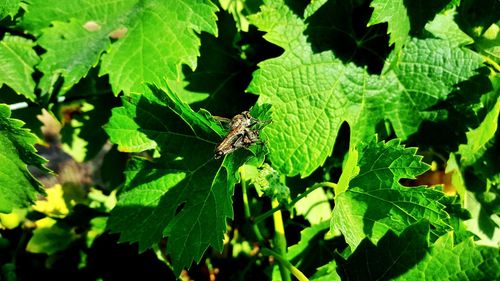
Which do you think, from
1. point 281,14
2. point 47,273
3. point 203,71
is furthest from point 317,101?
point 47,273

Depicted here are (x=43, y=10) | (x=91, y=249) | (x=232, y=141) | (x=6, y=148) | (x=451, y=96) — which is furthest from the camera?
(x=91, y=249)

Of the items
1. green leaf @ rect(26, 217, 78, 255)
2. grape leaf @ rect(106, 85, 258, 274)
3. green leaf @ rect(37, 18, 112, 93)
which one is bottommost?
green leaf @ rect(26, 217, 78, 255)

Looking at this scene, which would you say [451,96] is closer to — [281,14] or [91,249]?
[281,14]

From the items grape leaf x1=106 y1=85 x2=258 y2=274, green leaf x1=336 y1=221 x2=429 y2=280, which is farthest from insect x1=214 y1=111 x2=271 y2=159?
green leaf x1=336 y1=221 x2=429 y2=280

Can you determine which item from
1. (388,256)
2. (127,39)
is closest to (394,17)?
(388,256)

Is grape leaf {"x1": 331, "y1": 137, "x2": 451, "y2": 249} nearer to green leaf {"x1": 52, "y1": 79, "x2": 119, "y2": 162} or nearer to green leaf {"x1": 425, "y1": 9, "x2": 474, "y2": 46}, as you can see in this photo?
green leaf {"x1": 425, "y1": 9, "x2": 474, "y2": 46}

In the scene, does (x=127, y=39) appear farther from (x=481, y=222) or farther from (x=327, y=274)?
(x=481, y=222)
